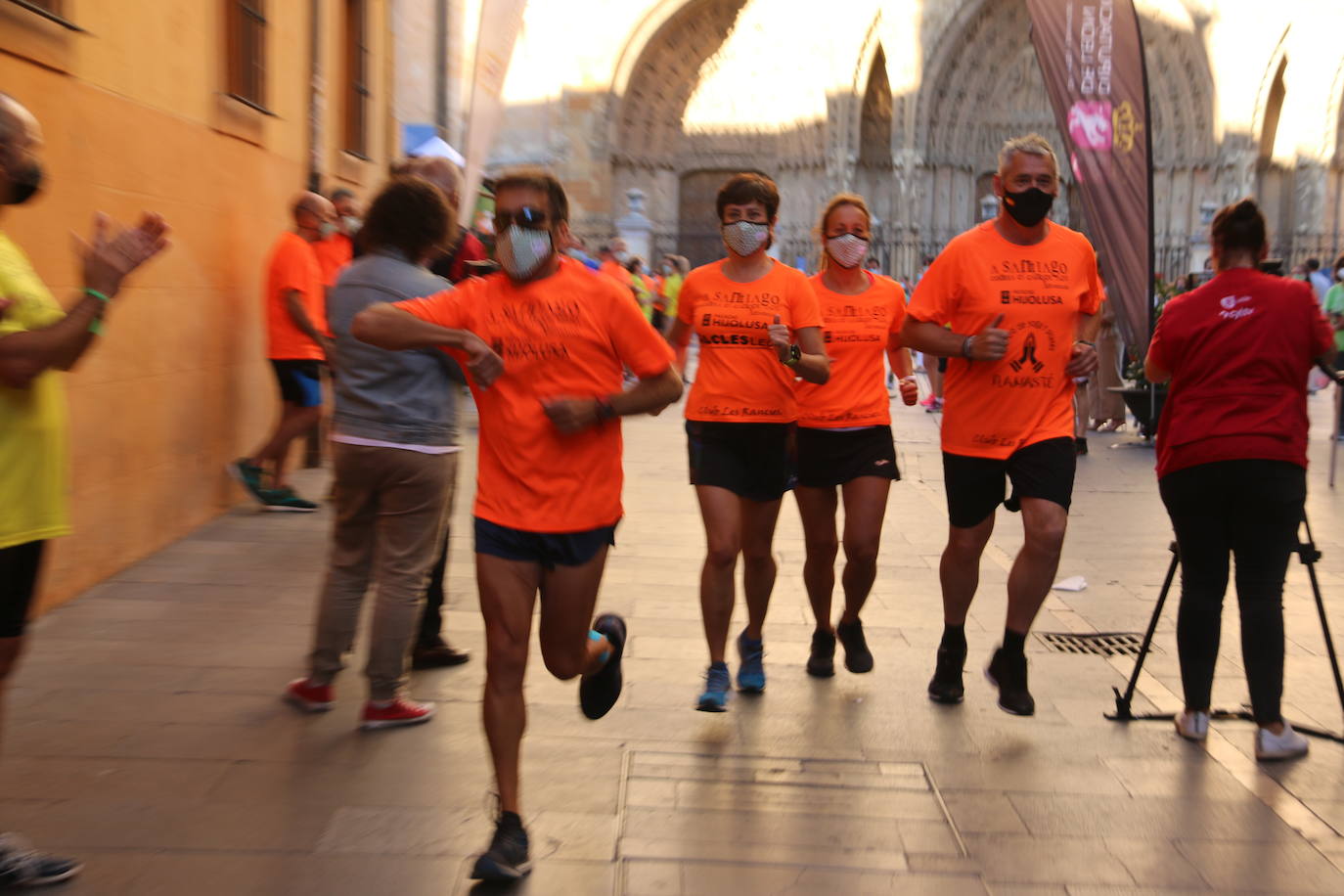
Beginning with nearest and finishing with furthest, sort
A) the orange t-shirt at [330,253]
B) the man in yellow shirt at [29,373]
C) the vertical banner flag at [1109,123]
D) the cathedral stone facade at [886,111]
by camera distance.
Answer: the man in yellow shirt at [29,373]
the vertical banner flag at [1109,123]
the orange t-shirt at [330,253]
the cathedral stone facade at [886,111]

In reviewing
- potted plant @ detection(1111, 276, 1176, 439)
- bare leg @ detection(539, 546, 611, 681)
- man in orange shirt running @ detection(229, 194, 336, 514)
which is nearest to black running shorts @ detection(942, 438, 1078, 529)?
bare leg @ detection(539, 546, 611, 681)

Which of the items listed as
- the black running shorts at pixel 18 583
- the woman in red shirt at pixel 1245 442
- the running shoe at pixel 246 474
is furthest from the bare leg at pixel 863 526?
the running shoe at pixel 246 474

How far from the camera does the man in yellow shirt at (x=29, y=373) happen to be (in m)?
3.36

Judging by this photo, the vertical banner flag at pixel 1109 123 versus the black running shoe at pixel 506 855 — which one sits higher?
the vertical banner flag at pixel 1109 123

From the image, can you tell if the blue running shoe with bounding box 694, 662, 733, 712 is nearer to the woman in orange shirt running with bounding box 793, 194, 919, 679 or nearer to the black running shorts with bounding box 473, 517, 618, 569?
the woman in orange shirt running with bounding box 793, 194, 919, 679

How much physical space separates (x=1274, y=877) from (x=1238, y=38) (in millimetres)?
31973

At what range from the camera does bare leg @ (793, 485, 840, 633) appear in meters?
5.61

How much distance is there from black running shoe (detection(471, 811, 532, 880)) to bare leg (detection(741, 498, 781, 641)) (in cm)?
191

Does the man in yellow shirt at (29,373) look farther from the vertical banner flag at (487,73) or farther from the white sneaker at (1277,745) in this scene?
the vertical banner flag at (487,73)

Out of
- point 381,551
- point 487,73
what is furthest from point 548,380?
point 487,73

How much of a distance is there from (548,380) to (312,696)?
6.30ft

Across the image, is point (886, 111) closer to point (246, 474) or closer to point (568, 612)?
point (246, 474)

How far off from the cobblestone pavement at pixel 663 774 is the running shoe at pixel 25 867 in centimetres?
8

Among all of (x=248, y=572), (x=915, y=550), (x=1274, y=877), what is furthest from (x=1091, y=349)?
(x=248, y=572)
